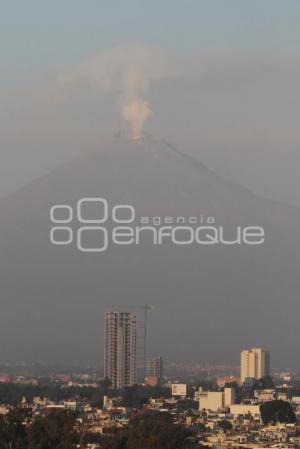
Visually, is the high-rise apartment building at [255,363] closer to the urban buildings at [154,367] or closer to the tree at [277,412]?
the urban buildings at [154,367]

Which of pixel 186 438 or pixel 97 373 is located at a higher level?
pixel 97 373

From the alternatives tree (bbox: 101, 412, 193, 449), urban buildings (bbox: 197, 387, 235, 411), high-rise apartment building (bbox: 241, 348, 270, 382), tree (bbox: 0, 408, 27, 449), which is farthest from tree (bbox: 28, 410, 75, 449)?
high-rise apartment building (bbox: 241, 348, 270, 382)

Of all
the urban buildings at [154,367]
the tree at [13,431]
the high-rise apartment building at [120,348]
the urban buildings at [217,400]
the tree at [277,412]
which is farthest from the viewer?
the urban buildings at [154,367]

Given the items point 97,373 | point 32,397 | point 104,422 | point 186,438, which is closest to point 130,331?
point 97,373

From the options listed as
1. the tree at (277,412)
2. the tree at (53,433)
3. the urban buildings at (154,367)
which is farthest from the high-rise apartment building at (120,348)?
the tree at (53,433)

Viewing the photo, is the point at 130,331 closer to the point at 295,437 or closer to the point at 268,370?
the point at 268,370

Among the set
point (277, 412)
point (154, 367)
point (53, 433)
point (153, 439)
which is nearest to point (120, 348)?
point (154, 367)

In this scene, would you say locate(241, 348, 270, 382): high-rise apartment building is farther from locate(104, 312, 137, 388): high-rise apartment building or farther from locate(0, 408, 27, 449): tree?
locate(0, 408, 27, 449): tree

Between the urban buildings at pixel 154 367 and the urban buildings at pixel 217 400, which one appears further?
the urban buildings at pixel 154 367
